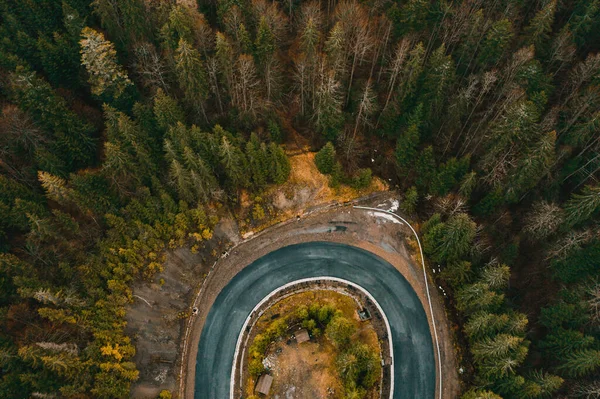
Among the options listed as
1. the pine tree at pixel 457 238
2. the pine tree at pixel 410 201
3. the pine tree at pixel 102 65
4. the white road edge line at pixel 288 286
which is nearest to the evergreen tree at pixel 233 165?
the pine tree at pixel 102 65

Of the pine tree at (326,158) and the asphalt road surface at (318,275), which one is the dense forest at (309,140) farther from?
the asphalt road surface at (318,275)

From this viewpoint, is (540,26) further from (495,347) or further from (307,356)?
(307,356)

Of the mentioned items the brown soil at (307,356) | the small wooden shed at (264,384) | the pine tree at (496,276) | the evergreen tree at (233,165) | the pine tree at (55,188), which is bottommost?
the small wooden shed at (264,384)

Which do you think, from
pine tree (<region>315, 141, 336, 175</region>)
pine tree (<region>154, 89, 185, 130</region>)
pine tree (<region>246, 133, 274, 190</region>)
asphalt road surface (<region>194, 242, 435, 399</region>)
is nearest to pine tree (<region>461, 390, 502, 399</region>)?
asphalt road surface (<region>194, 242, 435, 399</region>)

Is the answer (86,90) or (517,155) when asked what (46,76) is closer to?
(86,90)

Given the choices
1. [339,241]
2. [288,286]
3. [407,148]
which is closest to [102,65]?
[288,286]
